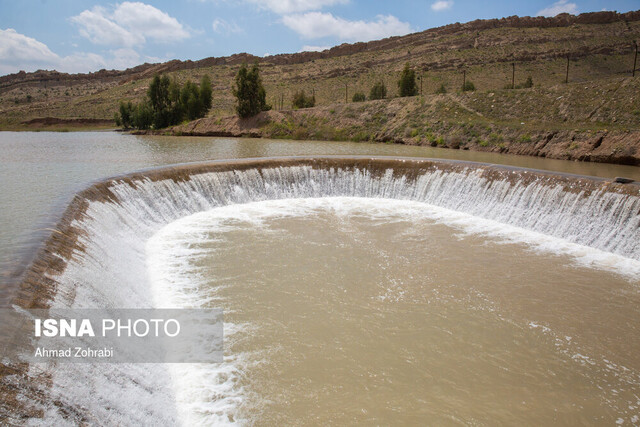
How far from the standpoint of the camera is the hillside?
28003mm

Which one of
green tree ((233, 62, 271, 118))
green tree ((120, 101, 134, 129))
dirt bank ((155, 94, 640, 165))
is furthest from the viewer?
green tree ((120, 101, 134, 129))

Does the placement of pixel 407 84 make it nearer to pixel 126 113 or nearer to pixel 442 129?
pixel 442 129

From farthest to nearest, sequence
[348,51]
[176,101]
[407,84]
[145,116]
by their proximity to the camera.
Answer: [348,51], [145,116], [176,101], [407,84]

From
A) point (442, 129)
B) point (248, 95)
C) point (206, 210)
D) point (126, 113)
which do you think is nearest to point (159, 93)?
point (126, 113)

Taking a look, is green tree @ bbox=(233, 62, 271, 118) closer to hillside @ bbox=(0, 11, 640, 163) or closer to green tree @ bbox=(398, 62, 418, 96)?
hillside @ bbox=(0, 11, 640, 163)

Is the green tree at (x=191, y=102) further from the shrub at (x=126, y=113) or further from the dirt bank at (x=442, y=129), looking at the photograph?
the shrub at (x=126, y=113)

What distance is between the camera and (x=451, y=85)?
6128cm

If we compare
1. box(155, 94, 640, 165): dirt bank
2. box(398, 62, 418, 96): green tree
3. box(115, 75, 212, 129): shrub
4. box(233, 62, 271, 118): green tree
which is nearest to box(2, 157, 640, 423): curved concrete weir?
box(155, 94, 640, 165): dirt bank

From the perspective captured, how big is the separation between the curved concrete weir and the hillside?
1246 centimetres

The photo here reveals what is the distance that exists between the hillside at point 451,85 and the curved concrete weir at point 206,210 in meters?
12.5

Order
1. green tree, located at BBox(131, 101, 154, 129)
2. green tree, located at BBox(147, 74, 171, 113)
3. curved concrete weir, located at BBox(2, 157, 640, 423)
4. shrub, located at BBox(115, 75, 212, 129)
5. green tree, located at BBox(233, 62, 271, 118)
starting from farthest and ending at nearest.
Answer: green tree, located at BBox(131, 101, 154, 129) → green tree, located at BBox(147, 74, 171, 113) → shrub, located at BBox(115, 75, 212, 129) → green tree, located at BBox(233, 62, 271, 118) → curved concrete weir, located at BBox(2, 157, 640, 423)

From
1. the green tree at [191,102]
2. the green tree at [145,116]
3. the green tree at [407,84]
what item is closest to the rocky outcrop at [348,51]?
the green tree at [407,84]

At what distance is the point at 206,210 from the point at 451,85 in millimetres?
54799

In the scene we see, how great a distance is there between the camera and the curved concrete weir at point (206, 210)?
456cm
